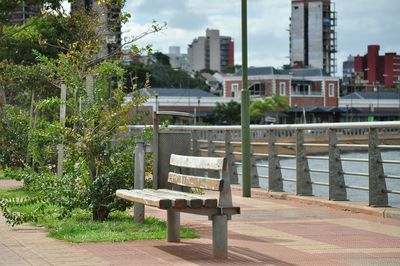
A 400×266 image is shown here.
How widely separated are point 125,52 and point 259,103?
112m

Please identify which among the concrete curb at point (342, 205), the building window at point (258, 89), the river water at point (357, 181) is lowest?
the river water at point (357, 181)

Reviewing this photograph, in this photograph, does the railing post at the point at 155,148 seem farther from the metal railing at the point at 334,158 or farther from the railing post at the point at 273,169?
the railing post at the point at 273,169

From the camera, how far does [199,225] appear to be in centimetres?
1127

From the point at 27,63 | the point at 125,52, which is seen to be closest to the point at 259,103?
the point at 27,63

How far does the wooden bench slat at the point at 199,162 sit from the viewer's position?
841 cm

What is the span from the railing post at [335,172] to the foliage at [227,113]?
107298mm

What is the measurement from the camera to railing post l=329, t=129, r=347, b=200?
1427 centimetres

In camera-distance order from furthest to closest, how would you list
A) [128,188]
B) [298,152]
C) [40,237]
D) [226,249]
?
[298,152], [128,188], [40,237], [226,249]

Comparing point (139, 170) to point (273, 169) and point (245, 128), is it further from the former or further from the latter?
point (273, 169)

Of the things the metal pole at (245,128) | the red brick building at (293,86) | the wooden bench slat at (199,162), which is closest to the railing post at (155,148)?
the wooden bench slat at (199,162)

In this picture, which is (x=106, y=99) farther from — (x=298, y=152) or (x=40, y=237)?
(x=298, y=152)

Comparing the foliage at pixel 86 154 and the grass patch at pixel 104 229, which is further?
the foliage at pixel 86 154

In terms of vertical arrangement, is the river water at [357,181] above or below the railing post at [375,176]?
below

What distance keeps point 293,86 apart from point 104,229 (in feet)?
433
